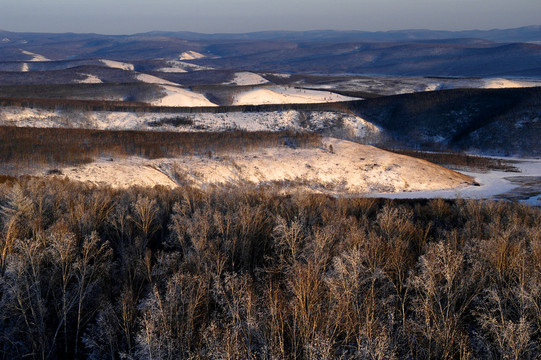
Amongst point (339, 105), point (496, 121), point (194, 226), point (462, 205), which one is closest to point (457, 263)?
point (194, 226)

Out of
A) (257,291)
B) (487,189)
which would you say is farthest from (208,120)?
(257,291)

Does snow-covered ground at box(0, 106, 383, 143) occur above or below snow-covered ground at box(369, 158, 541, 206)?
above

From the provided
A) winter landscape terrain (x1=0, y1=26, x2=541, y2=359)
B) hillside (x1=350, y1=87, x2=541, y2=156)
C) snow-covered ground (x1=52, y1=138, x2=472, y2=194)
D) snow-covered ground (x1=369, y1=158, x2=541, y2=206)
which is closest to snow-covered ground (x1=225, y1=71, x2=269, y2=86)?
hillside (x1=350, y1=87, x2=541, y2=156)

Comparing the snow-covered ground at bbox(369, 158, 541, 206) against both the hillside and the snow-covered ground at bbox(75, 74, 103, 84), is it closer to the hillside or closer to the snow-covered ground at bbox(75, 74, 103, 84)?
the hillside

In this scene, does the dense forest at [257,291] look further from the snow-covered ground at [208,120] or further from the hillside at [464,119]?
the hillside at [464,119]

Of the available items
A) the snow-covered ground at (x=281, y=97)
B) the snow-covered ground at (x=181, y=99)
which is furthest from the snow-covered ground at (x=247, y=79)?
the snow-covered ground at (x=181, y=99)

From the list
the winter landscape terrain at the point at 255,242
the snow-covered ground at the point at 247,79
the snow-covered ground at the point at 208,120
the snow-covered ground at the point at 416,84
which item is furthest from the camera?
the snow-covered ground at the point at 247,79

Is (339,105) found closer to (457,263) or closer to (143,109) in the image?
(143,109)
